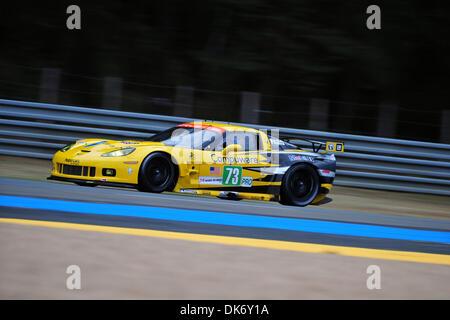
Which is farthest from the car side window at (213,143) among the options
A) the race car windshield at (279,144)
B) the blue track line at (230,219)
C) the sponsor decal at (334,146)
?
the sponsor decal at (334,146)

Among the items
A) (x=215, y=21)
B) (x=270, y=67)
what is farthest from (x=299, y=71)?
(x=215, y=21)

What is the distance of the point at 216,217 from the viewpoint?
6777mm

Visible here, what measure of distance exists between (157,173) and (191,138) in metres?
0.71

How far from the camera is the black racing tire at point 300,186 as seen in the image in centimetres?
848

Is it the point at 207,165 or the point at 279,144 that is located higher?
the point at 279,144

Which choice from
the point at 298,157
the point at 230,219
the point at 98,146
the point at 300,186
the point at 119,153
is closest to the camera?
the point at 230,219

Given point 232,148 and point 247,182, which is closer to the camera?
point 232,148

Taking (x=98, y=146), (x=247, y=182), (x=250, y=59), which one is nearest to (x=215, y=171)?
(x=247, y=182)

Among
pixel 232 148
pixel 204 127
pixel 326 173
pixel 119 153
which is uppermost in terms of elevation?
pixel 204 127

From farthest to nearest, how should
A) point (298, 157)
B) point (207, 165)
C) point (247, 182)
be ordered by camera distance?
point (298, 157) < point (247, 182) < point (207, 165)

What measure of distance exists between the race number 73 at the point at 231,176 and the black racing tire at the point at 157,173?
0.69m

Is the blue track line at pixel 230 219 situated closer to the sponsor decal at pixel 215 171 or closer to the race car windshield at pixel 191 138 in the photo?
the sponsor decal at pixel 215 171

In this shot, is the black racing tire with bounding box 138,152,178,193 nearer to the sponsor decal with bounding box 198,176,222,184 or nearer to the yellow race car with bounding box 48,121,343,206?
the yellow race car with bounding box 48,121,343,206

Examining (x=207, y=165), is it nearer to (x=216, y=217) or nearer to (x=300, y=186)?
(x=216, y=217)
